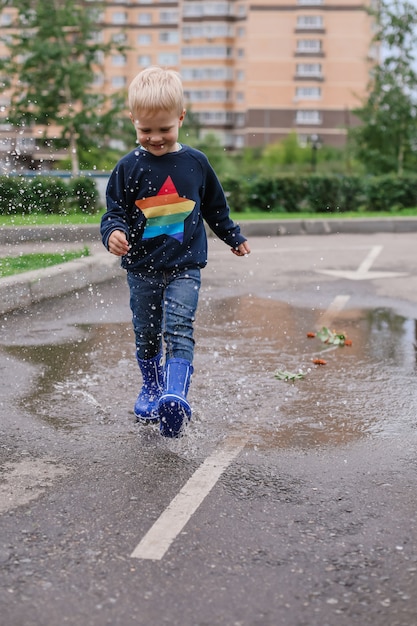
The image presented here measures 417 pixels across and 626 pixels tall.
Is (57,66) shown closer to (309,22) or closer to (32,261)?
(32,261)

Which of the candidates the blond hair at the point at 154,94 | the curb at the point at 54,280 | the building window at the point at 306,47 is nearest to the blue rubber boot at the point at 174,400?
the blond hair at the point at 154,94

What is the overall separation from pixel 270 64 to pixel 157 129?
100209 millimetres

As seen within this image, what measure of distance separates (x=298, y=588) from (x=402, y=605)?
30 centimetres

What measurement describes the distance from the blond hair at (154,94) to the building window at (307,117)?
319ft

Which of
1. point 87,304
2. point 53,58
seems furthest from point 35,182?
point 53,58

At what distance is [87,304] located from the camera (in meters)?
8.41

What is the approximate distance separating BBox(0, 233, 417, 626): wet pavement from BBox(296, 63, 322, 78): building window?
95.7 meters

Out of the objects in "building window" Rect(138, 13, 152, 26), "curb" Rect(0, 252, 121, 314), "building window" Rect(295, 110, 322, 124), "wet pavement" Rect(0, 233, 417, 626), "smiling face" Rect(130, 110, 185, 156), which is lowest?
"building window" Rect(295, 110, 322, 124)

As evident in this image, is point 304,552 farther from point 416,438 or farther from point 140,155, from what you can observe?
point 140,155

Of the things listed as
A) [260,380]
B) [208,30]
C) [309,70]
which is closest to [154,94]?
[260,380]

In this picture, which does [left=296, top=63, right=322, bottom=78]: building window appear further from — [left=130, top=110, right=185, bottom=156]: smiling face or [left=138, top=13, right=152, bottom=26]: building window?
[left=130, top=110, right=185, bottom=156]: smiling face

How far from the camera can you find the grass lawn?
9.04 metres

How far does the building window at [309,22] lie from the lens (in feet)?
323

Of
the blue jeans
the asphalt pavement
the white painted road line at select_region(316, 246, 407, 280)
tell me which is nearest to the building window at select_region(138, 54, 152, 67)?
the asphalt pavement
